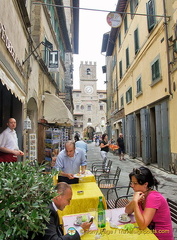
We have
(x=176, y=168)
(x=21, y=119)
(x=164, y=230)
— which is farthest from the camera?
(x=176, y=168)

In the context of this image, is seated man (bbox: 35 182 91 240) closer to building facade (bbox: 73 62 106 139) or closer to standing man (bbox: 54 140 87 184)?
standing man (bbox: 54 140 87 184)

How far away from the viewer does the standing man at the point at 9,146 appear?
436 cm

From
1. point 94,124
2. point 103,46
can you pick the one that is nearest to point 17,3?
point 103,46

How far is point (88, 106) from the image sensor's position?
193ft

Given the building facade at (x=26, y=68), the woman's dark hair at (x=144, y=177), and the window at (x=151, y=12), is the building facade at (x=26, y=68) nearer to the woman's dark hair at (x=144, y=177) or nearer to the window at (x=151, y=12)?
the woman's dark hair at (x=144, y=177)

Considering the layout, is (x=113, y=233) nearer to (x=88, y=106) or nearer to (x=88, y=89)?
(x=88, y=106)

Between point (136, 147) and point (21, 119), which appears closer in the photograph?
point (21, 119)

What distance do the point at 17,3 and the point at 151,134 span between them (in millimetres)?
8695

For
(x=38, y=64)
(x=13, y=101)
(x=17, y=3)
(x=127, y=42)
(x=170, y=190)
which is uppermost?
(x=127, y=42)

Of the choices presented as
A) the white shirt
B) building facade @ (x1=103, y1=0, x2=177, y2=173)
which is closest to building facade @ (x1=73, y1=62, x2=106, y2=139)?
building facade @ (x1=103, y1=0, x2=177, y2=173)

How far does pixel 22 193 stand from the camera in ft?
4.86

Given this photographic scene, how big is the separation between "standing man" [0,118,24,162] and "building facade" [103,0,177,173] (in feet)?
18.8

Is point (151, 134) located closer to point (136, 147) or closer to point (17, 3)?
point (136, 147)

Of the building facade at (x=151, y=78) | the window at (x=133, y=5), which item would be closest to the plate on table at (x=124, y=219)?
the building facade at (x=151, y=78)
